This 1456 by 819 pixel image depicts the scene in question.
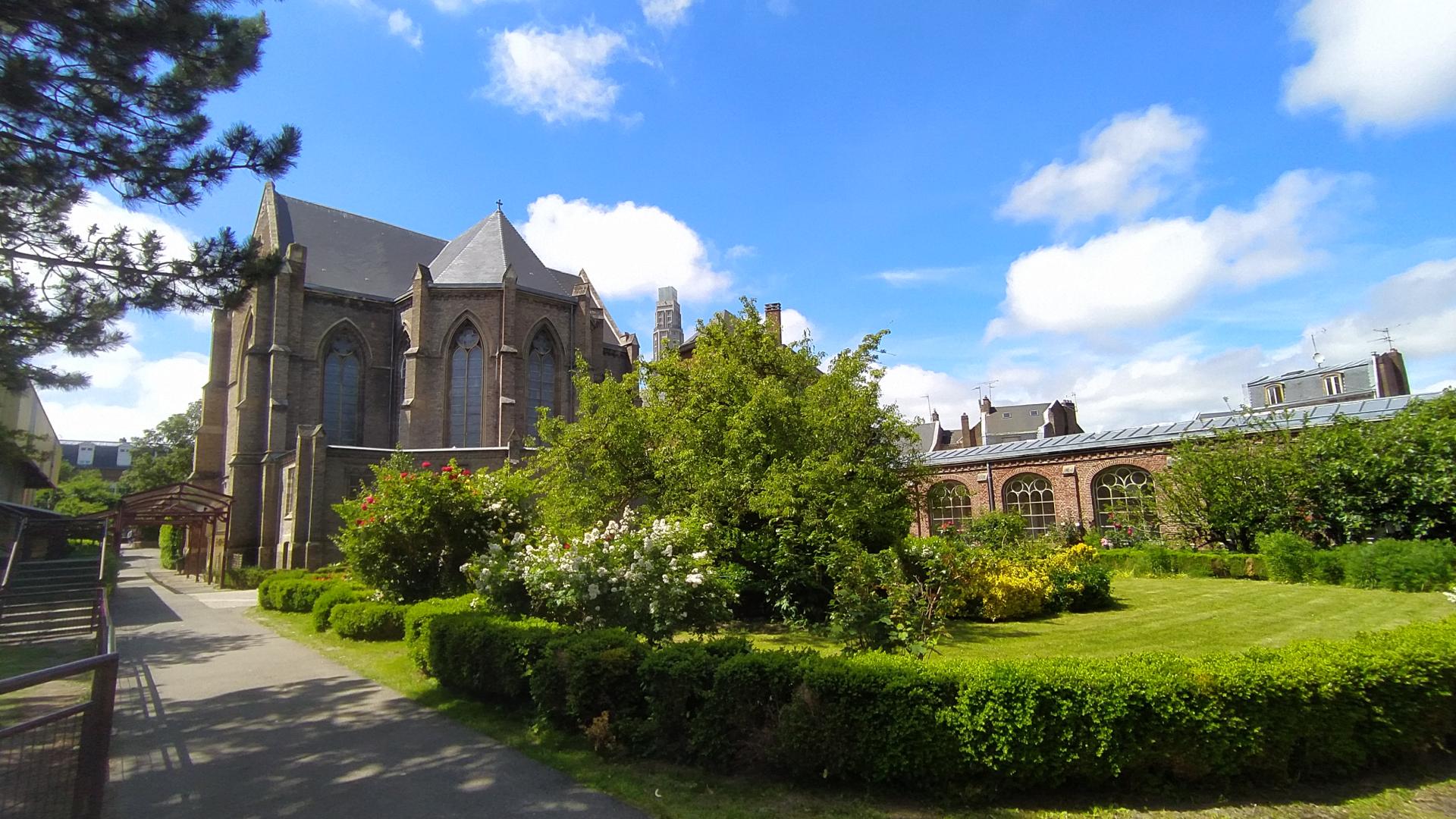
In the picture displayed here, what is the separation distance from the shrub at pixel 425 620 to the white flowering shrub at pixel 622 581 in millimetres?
635

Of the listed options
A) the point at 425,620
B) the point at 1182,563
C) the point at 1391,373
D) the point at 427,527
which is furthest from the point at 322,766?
the point at 1391,373

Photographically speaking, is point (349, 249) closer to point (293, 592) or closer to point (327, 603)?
point (293, 592)

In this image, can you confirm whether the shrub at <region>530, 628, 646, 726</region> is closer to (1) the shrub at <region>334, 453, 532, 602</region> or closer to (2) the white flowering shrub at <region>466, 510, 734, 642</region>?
(2) the white flowering shrub at <region>466, 510, 734, 642</region>

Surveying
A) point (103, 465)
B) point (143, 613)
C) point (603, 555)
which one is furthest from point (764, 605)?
point (103, 465)

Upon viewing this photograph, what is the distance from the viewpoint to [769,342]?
Answer: 17828 millimetres

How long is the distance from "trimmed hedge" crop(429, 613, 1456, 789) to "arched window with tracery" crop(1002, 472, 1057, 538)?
2211 centimetres

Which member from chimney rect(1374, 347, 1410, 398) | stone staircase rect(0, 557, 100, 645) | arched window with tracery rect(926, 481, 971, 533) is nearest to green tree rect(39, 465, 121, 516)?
stone staircase rect(0, 557, 100, 645)

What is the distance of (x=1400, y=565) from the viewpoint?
593 inches

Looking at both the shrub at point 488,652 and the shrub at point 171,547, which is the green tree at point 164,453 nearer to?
the shrub at point 171,547

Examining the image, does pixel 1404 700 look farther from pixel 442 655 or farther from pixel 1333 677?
pixel 442 655

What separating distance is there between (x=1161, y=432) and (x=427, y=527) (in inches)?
942

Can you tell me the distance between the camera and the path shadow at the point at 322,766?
5574mm

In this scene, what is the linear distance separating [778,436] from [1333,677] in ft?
30.9

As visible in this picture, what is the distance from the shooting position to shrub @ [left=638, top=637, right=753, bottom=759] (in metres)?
6.29
